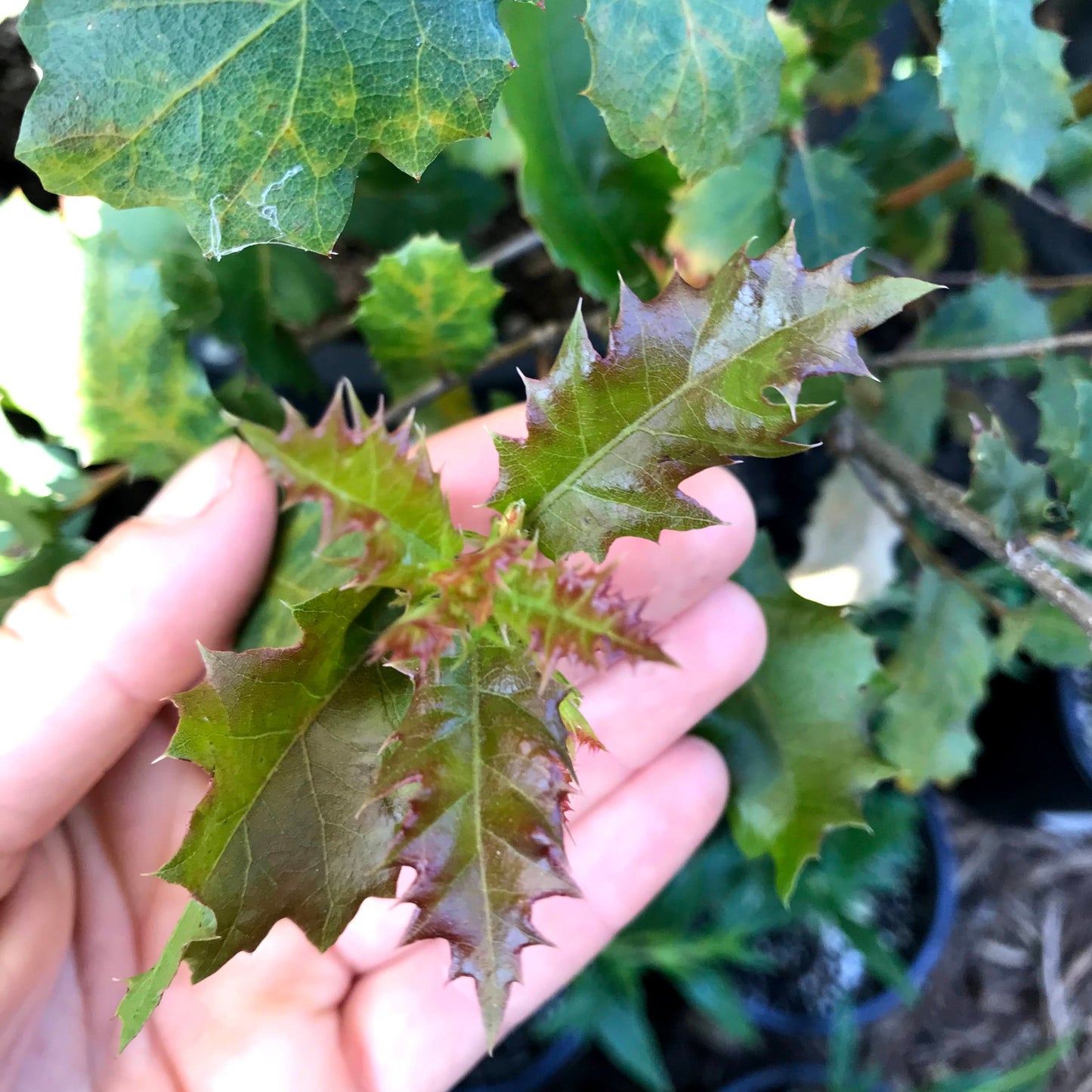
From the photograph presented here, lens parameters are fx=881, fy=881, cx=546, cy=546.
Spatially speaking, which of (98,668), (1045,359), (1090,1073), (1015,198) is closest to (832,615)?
(1045,359)

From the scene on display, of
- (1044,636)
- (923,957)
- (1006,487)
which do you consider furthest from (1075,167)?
(923,957)

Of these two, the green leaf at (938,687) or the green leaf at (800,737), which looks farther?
the green leaf at (938,687)

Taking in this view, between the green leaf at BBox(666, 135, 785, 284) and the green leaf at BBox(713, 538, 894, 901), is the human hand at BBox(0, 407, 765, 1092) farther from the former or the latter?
the green leaf at BBox(666, 135, 785, 284)

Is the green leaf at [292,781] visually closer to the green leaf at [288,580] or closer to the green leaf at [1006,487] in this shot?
the green leaf at [288,580]

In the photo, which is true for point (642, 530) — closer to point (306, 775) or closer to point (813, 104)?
point (306, 775)

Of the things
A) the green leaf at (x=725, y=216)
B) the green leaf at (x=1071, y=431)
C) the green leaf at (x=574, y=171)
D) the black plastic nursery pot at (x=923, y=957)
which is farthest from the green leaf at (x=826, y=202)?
the black plastic nursery pot at (x=923, y=957)

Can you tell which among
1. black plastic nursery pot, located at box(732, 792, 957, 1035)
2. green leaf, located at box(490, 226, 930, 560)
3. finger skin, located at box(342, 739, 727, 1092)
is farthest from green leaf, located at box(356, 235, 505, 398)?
black plastic nursery pot, located at box(732, 792, 957, 1035)
